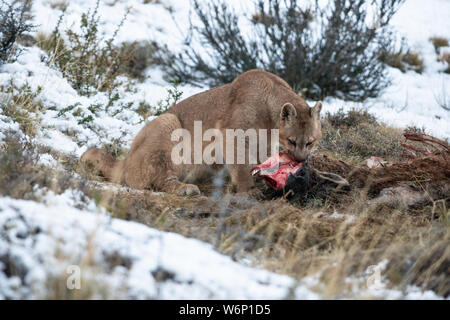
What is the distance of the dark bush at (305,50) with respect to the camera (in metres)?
9.36

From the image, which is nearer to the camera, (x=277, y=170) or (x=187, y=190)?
(x=277, y=170)

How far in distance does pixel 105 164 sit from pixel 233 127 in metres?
1.47

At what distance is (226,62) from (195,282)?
811 centimetres

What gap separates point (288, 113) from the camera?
477cm

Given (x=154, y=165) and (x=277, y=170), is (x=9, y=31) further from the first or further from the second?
(x=277, y=170)

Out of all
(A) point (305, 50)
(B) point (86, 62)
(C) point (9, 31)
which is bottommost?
(B) point (86, 62)

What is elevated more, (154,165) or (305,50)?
(305,50)

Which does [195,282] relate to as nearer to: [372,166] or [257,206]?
[257,206]

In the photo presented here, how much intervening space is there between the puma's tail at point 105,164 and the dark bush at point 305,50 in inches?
201

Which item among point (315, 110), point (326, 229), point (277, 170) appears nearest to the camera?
point (326, 229)

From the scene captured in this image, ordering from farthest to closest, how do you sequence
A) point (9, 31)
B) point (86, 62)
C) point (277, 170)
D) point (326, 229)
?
point (86, 62) < point (9, 31) < point (277, 170) < point (326, 229)

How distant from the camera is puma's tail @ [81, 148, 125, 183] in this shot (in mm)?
4999

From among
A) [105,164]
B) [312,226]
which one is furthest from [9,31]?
[312,226]

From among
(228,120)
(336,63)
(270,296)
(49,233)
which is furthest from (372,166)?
(336,63)
